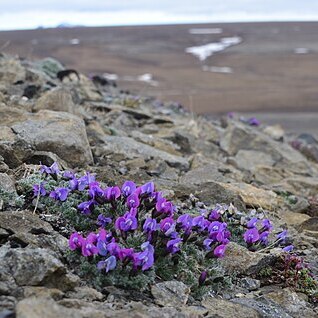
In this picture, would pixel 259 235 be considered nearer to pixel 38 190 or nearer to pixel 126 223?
pixel 126 223

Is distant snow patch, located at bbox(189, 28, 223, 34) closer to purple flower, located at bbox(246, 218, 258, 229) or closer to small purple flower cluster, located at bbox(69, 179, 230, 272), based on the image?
purple flower, located at bbox(246, 218, 258, 229)

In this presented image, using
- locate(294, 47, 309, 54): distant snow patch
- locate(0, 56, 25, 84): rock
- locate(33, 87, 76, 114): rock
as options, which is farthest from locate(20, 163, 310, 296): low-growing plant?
locate(294, 47, 309, 54): distant snow patch

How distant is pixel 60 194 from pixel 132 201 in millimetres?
506

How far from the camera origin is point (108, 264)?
3221 mm

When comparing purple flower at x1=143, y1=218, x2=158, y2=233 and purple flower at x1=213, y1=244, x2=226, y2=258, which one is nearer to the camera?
purple flower at x1=143, y1=218, x2=158, y2=233

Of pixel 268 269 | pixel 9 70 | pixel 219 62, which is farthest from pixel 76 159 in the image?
pixel 219 62

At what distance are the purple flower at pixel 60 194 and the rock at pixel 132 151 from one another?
7.74 ft

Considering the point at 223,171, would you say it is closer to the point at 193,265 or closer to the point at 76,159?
the point at 76,159

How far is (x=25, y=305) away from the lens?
2506mm

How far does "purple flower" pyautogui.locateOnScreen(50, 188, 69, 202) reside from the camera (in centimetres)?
393

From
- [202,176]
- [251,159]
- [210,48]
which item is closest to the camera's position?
[202,176]

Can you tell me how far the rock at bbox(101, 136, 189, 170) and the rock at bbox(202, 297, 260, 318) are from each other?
306 cm

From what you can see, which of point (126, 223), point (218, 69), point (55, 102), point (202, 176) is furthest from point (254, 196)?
point (218, 69)

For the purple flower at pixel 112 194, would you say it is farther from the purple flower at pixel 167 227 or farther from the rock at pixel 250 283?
Result: the rock at pixel 250 283
